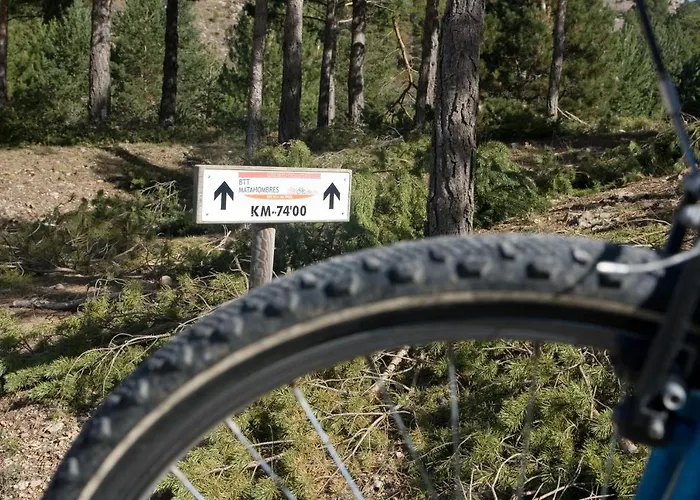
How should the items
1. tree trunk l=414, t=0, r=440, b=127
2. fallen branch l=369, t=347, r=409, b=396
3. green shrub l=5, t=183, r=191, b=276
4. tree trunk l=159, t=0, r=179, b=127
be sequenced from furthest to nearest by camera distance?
tree trunk l=159, t=0, r=179, b=127
tree trunk l=414, t=0, r=440, b=127
green shrub l=5, t=183, r=191, b=276
fallen branch l=369, t=347, r=409, b=396

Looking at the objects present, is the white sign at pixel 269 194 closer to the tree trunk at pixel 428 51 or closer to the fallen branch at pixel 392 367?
the fallen branch at pixel 392 367

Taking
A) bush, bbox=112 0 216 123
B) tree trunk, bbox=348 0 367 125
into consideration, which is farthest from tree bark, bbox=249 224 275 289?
bush, bbox=112 0 216 123

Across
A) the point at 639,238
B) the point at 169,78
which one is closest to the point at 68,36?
the point at 169,78

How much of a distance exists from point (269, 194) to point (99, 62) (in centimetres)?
1421

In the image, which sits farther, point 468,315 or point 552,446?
point 552,446

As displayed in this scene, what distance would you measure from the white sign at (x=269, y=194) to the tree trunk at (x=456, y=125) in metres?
1.23

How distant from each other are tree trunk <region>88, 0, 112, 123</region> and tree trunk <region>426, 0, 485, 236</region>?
12956 millimetres

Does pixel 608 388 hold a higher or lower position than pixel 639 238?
lower

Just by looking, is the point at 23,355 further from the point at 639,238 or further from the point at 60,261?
the point at 639,238

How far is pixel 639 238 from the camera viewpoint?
4.37m

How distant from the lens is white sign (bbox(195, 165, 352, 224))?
3506 mm

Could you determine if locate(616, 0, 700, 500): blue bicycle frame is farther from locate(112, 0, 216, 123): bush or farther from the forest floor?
locate(112, 0, 216, 123): bush

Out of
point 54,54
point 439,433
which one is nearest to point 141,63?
point 54,54

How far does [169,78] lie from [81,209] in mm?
12496
